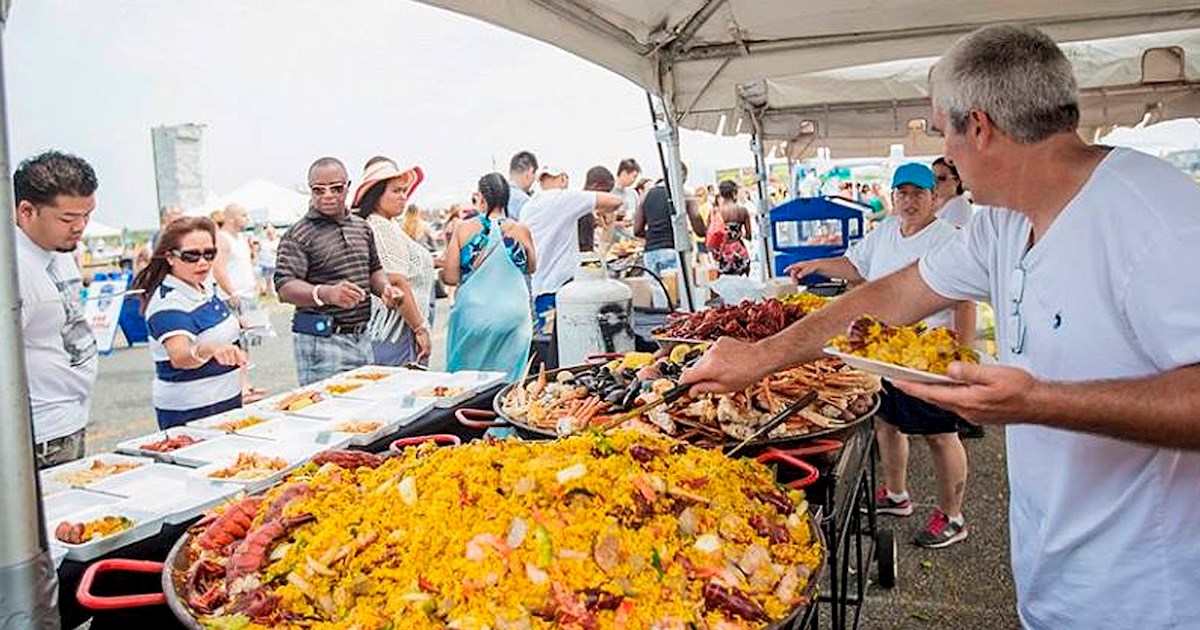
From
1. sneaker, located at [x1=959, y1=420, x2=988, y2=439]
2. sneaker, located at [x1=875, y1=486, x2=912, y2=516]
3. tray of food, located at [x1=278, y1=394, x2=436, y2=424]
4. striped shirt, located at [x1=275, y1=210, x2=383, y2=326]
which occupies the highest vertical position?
striped shirt, located at [x1=275, y1=210, x2=383, y2=326]

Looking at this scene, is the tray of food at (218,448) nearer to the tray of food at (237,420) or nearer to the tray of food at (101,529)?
the tray of food at (237,420)

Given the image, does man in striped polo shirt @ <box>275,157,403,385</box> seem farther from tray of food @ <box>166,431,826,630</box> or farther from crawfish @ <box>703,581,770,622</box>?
crawfish @ <box>703,581,770,622</box>

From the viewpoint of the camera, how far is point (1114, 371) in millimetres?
1401

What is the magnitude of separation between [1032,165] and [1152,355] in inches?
16.6

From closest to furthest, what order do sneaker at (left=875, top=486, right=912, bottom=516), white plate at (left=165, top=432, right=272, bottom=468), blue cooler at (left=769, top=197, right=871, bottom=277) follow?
white plate at (left=165, top=432, right=272, bottom=468), sneaker at (left=875, top=486, right=912, bottom=516), blue cooler at (left=769, top=197, right=871, bottom=277)

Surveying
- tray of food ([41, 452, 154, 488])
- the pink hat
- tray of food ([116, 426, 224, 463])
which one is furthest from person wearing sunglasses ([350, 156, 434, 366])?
tray of food ([41, 452, 154, 488])

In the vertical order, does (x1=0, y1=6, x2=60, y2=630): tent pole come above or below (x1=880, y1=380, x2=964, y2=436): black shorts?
above

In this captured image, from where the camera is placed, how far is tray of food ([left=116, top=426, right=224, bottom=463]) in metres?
2.24

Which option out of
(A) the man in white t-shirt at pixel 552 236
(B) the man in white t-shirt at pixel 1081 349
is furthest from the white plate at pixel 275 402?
(A) the man in white t-shirt at pixel 552 236

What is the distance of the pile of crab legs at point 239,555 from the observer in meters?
1.18

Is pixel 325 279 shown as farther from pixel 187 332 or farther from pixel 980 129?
pixel 980 129

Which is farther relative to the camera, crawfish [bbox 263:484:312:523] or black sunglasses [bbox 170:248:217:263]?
black sunglasses [bbox 170:248:217:263]

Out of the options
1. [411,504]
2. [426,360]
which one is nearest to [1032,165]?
[411,504]

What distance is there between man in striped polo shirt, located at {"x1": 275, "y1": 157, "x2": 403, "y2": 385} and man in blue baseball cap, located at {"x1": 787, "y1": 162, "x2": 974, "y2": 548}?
105 inches
